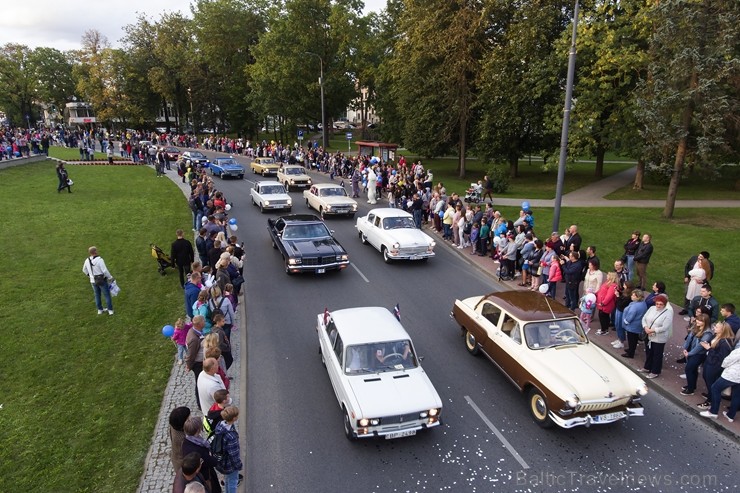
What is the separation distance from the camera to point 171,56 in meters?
61.4

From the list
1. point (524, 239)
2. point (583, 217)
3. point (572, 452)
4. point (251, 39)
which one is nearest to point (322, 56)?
point (251, 39)

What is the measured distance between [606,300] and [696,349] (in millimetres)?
2491

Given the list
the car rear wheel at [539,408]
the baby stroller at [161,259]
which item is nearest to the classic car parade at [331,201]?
the baby stroller at [161,259]

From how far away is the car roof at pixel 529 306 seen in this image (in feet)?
28.8

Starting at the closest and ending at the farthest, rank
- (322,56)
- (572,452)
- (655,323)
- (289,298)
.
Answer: (572,452) → (655,323) → (289,298) → (322,56)

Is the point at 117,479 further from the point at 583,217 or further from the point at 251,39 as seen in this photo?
the point at 251,39

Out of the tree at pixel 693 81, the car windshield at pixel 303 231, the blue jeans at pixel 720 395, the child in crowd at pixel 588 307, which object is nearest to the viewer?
the blue jeans at pixel 720 395

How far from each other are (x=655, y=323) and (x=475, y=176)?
3028 cm

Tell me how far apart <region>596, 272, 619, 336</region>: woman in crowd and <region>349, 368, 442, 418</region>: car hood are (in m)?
5.24

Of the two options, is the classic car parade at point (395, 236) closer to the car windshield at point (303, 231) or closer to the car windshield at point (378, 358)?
the car windshield at point (303, 231)

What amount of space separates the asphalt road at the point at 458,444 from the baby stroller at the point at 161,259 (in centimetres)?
519

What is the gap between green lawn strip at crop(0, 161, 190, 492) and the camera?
672 centimetres

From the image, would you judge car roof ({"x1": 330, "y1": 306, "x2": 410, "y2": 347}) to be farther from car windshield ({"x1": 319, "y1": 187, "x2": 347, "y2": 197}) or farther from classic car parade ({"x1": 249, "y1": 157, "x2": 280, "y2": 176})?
classic car parade ({"x1": 249, "y1": 157, "x2": 280, "y2": 176})

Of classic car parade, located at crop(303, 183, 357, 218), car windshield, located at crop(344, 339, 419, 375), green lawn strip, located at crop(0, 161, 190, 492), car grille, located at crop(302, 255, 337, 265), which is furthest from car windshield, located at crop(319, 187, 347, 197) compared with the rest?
car windshield, located at crop(344, 339, 419, 375)
